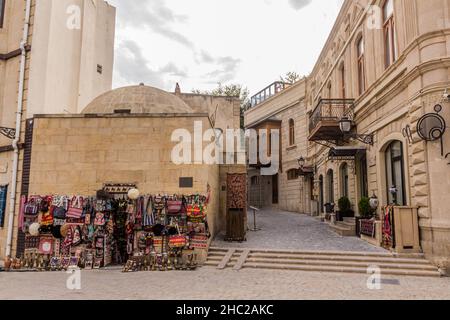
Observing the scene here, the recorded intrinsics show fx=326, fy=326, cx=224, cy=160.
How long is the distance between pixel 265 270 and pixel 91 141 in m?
6.02

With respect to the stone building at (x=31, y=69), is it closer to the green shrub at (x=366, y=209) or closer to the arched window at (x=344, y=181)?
the green shrub at (x=366, y=209)

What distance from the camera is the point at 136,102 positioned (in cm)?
Answer: 1132

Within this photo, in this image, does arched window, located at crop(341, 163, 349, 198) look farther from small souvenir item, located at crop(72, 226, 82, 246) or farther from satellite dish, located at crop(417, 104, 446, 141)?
small souvenir item, located at crop(72, 226, 82, 246)

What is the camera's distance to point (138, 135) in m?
9.36

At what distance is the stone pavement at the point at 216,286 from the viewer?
593 centimetres

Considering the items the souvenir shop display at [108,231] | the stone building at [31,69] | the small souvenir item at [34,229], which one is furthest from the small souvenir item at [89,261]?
the stone building at [31,69]

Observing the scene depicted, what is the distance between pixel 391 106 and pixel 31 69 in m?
11.5

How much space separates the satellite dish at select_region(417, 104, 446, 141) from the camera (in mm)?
7698

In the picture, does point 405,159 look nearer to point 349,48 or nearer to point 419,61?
point 419,61

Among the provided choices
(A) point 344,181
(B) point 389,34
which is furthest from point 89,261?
(B) point 389,34

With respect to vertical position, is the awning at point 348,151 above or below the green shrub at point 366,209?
above

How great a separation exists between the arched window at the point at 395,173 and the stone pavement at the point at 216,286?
2.94 metres
